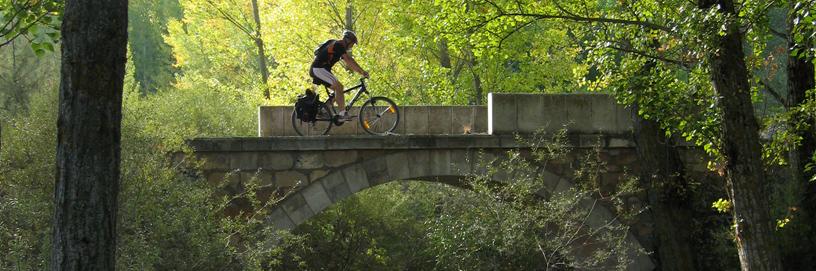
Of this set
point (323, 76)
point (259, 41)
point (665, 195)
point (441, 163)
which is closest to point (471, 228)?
point (441, 163)

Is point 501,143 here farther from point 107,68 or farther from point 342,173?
point 107,68

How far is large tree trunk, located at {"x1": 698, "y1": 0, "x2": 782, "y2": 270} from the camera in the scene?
8680 millimetres

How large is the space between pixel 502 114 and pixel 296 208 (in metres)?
2.67

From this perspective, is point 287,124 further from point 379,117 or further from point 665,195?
point 665,195

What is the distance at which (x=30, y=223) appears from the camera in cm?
919

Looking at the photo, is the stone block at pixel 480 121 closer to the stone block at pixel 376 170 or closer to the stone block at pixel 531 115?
the stone block at pixel 531 115

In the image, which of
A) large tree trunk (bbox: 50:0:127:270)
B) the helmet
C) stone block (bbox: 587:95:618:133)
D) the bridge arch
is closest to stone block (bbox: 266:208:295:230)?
the bridge arch

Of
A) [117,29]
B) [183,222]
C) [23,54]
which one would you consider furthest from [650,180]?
[23,54]

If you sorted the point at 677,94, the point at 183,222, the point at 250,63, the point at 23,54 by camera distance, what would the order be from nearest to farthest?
1. the point at 183,222
2. the point at 677,94
3. the point at 23,54
4. the point at 250,63

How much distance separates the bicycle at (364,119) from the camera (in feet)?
41.8

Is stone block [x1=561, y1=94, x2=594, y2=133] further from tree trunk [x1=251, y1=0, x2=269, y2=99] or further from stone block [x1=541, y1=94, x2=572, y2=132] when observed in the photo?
tree trunk [x1=251, y1=0, x2=269, y2=99]

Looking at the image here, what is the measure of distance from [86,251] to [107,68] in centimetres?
97

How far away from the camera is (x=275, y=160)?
12922mm

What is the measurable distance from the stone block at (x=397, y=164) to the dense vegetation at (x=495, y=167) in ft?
2.15
